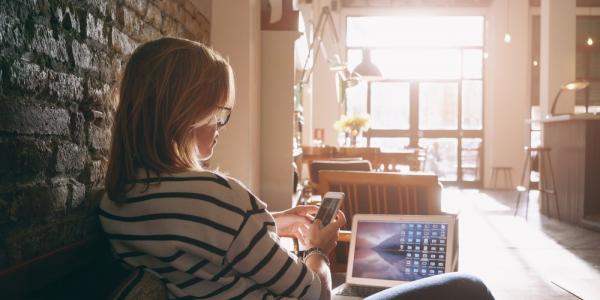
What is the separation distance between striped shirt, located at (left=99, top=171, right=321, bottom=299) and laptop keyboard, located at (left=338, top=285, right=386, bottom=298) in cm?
43

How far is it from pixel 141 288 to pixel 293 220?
21.4 inches

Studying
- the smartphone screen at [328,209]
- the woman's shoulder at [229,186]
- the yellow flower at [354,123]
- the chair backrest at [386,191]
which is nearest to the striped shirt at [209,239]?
the woman's shoulder at [229,186]

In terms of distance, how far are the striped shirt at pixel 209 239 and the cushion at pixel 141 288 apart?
22mm

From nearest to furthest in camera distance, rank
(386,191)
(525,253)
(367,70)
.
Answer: (386,191) < (525,253) < (367,70)

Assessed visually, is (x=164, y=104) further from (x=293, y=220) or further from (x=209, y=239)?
(x=293, y=220)

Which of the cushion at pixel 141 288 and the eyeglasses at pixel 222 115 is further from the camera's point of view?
the eyeglasses at pixel 222 115

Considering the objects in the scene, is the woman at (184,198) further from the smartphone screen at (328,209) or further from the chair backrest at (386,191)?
the chair backrest at (386,191)

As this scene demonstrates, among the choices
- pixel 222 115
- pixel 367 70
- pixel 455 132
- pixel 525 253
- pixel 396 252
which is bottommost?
pixel 525 253

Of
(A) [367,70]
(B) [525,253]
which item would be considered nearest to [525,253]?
(B) [525,253]

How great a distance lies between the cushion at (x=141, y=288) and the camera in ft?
3.51

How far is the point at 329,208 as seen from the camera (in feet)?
4.76

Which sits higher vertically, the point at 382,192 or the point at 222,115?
the point at 222,115

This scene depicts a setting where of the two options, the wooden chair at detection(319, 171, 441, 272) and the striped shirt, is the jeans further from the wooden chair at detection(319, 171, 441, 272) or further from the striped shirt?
the wooden chair at detection(319, 171, 441, 272)

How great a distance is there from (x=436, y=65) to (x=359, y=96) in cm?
176
